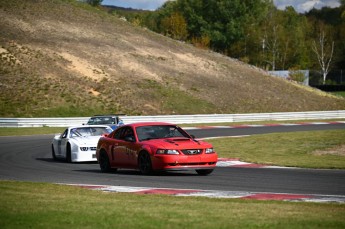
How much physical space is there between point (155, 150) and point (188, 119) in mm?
37375

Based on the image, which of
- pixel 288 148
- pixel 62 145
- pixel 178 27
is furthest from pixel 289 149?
pixel 178 27

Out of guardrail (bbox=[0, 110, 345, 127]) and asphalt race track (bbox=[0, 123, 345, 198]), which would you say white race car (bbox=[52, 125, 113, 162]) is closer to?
asphalt race track (bbox=[0, 123, 345, 198])

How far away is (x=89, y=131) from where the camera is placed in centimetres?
2677

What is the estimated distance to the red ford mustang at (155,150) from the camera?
1930cm

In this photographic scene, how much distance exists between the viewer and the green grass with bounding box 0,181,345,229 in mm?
10180

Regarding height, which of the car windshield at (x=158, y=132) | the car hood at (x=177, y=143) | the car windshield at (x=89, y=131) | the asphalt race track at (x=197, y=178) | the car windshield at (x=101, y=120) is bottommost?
the asphalt race track at (x=197, y=178)

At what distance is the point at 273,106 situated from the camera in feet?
254

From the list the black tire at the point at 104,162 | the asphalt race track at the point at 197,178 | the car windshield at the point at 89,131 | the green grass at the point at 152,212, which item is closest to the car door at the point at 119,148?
the black tire at the point at 104,162

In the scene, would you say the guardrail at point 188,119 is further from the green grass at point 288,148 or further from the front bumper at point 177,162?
the front bumper at point 177,162

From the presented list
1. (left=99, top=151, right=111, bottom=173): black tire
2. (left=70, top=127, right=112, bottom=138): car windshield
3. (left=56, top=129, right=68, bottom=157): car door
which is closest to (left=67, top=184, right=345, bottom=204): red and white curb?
(left=99, top=151, right=111, bottom=173): black tire

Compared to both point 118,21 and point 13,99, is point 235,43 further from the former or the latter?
point 13,99

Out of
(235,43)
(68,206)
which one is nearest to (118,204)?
(68,206)

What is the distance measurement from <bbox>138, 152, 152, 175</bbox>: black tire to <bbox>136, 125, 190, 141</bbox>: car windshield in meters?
0.47

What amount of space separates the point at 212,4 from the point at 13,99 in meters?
70.2
